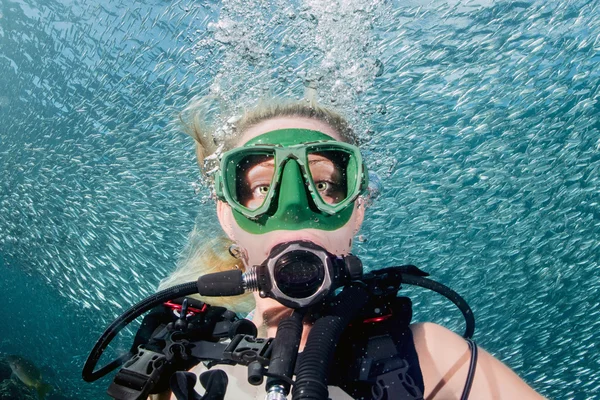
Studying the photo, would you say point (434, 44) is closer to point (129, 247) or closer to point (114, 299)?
point (129, 247)

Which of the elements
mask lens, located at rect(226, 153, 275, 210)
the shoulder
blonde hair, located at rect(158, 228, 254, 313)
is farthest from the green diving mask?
blonde hair, located at rect(158, 228, 254, 313)

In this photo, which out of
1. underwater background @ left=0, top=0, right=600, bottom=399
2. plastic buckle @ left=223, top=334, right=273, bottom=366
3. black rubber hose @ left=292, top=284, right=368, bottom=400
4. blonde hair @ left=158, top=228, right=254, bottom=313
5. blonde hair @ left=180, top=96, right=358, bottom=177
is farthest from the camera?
underwater background @ left=0, top=0, right=600, bottom=399

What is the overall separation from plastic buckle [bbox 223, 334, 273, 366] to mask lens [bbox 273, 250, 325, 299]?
0.75ft

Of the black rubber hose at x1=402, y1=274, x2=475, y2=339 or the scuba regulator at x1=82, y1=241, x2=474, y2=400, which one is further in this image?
the black rubber hose at x1=402, y1=274, x2=475, y2=339

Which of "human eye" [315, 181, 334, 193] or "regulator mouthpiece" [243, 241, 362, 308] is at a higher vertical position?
"human eye" [315, 181, 334, 193]

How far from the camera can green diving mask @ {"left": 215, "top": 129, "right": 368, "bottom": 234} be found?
2.15m

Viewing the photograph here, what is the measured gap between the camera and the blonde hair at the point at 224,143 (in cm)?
284

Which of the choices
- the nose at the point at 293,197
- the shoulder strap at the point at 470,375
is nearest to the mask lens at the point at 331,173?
the nose at the point at 293,197

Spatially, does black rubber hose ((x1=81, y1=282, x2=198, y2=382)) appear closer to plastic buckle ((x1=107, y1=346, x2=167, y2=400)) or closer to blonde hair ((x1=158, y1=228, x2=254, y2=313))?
plastic buckle ((x1=107, y1=346, x2=167, y2=400))

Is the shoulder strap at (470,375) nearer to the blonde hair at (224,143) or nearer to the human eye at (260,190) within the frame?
the human eye at (260,190)

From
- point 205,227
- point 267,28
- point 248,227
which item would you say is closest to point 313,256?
point 248,227

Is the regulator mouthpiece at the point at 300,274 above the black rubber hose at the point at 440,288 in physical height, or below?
below

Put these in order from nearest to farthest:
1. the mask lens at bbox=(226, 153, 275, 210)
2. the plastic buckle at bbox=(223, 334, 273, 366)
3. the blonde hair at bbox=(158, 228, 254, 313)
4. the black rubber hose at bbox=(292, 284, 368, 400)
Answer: the black rubber hose at bbox=(292, 284, 368, 400), the plastic buckle at bbox=(223, 334, 273, 366), the mask lens at bbox=(226, 153, 275, 210), the blonde hair at bbox=(158, 228, 254, 313)

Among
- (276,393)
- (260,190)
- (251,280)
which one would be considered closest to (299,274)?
(251,280)
